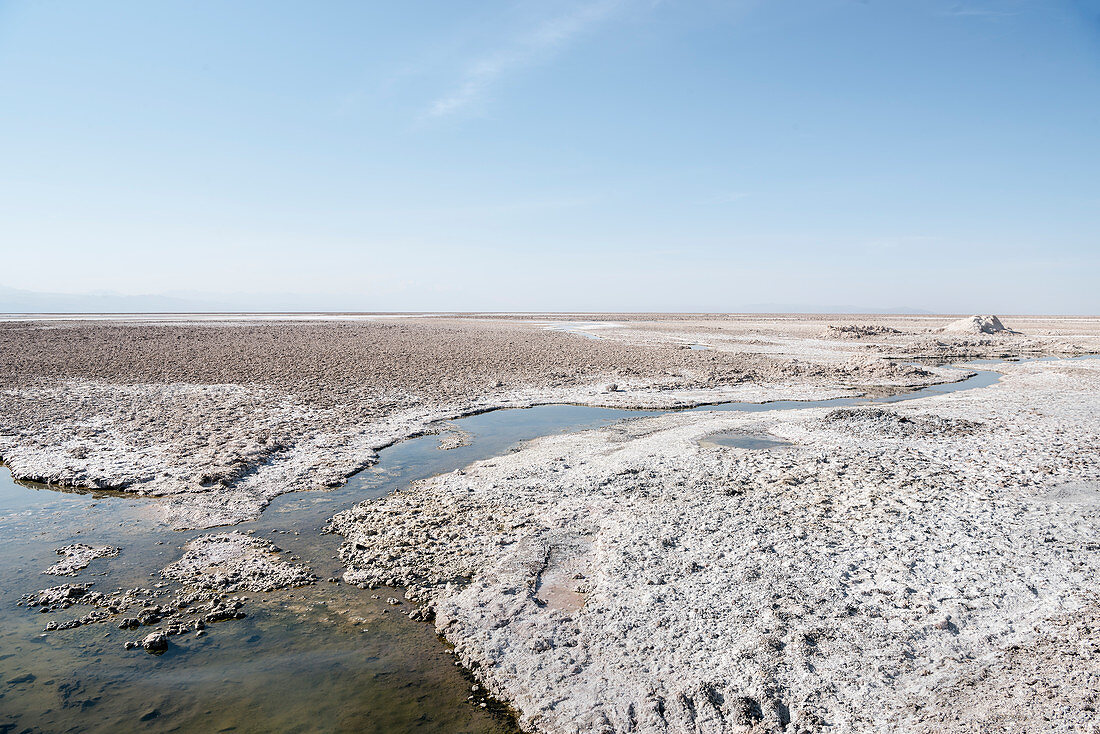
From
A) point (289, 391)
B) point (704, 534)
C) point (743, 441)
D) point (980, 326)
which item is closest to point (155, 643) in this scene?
point (704, 534)

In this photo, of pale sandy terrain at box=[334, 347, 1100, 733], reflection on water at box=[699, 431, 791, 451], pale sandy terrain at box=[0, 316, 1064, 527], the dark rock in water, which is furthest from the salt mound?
the dark rock in water

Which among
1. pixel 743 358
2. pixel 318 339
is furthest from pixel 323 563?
pixel 318 339

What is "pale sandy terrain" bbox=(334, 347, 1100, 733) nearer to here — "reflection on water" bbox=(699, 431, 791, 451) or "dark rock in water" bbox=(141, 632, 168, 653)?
"reflection on water" bbox=(699, 431, 791, 451)

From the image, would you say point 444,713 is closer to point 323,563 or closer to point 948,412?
A: point 323,563

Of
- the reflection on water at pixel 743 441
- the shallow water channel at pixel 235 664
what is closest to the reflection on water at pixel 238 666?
the shallow water channel at pixel 235 664

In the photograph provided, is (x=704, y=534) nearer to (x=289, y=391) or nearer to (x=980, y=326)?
(x=289, y=391)
